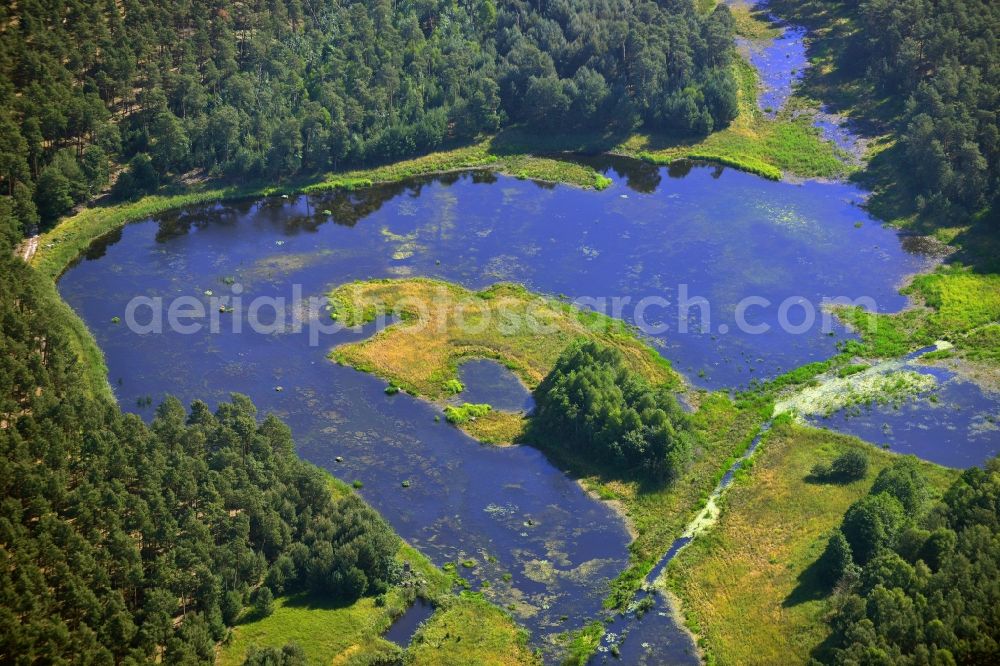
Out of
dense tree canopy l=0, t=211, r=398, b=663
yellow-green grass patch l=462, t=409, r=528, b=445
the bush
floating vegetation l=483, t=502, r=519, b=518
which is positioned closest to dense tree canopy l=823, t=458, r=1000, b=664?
floating vegetation l=483, t=502, r=519, b=518

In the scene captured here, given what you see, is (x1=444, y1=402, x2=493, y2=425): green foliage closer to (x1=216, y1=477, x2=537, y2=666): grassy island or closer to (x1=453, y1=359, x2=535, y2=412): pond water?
(x1=453, y1=359, x2=535, y2=412): pond water

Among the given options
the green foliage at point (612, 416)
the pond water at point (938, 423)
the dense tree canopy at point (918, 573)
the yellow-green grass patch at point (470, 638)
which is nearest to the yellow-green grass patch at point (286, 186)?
the green foliage at point (612, 416)

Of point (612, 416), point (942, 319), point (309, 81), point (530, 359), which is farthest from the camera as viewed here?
point (309, 81)

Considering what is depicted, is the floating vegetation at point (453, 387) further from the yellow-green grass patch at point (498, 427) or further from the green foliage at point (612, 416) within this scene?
the green foliage at point (612, 416)

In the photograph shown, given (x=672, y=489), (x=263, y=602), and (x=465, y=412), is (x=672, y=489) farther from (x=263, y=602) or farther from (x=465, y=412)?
(x=263, y=602)

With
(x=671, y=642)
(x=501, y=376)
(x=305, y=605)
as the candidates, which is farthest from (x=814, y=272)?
(x=305, y=605)

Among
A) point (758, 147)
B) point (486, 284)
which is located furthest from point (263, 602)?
point (758, 147)
